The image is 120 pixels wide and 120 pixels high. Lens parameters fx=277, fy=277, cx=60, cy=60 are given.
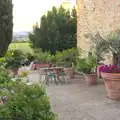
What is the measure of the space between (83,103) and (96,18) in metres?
7.06

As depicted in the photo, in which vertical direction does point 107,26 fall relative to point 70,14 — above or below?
below

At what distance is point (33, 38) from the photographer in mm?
21516

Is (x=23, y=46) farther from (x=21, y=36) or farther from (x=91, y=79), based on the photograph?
(x=91, y=79)

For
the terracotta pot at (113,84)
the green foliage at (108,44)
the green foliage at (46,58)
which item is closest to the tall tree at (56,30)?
the green foliage at (46,58)

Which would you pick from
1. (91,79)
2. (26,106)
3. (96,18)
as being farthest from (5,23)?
(26,106)

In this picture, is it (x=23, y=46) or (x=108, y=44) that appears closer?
(x=108, y=44)

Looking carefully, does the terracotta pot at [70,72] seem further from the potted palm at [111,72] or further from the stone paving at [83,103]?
the potted palm at [111,72]

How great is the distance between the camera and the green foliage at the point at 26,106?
3.45 m

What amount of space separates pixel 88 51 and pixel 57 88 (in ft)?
15.5

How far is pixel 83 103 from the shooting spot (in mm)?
8188

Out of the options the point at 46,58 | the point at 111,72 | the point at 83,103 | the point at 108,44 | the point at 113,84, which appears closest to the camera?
Answer: the point at 83,103

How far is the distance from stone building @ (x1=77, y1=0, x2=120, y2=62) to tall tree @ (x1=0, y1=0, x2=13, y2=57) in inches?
151

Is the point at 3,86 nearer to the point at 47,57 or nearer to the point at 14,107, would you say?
the point at 14,107

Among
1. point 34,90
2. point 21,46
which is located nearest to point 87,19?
point 21,46
